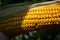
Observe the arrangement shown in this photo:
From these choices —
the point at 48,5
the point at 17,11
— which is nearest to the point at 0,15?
the point at 17,11

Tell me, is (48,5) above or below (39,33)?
above

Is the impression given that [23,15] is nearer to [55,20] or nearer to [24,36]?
[55,20]

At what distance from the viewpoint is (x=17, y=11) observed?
577 mm

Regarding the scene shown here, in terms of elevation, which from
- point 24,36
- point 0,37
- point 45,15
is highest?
point 45,15

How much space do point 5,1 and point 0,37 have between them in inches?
6.9

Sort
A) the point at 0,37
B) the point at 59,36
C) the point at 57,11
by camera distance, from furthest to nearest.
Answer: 1. the point at 59,36
2. the point at 0,37
3. the point at 57,11

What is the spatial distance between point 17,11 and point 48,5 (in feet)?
0.35

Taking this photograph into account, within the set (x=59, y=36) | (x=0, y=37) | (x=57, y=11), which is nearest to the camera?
(x=57, y=11)

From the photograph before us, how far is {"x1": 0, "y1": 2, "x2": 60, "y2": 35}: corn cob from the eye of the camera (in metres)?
0.56

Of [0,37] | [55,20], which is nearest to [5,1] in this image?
[0,37]

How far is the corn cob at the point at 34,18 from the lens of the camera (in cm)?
56

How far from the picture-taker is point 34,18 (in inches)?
22.8

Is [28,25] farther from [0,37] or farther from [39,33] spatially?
[39,33]

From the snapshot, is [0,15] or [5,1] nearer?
[0,15]
